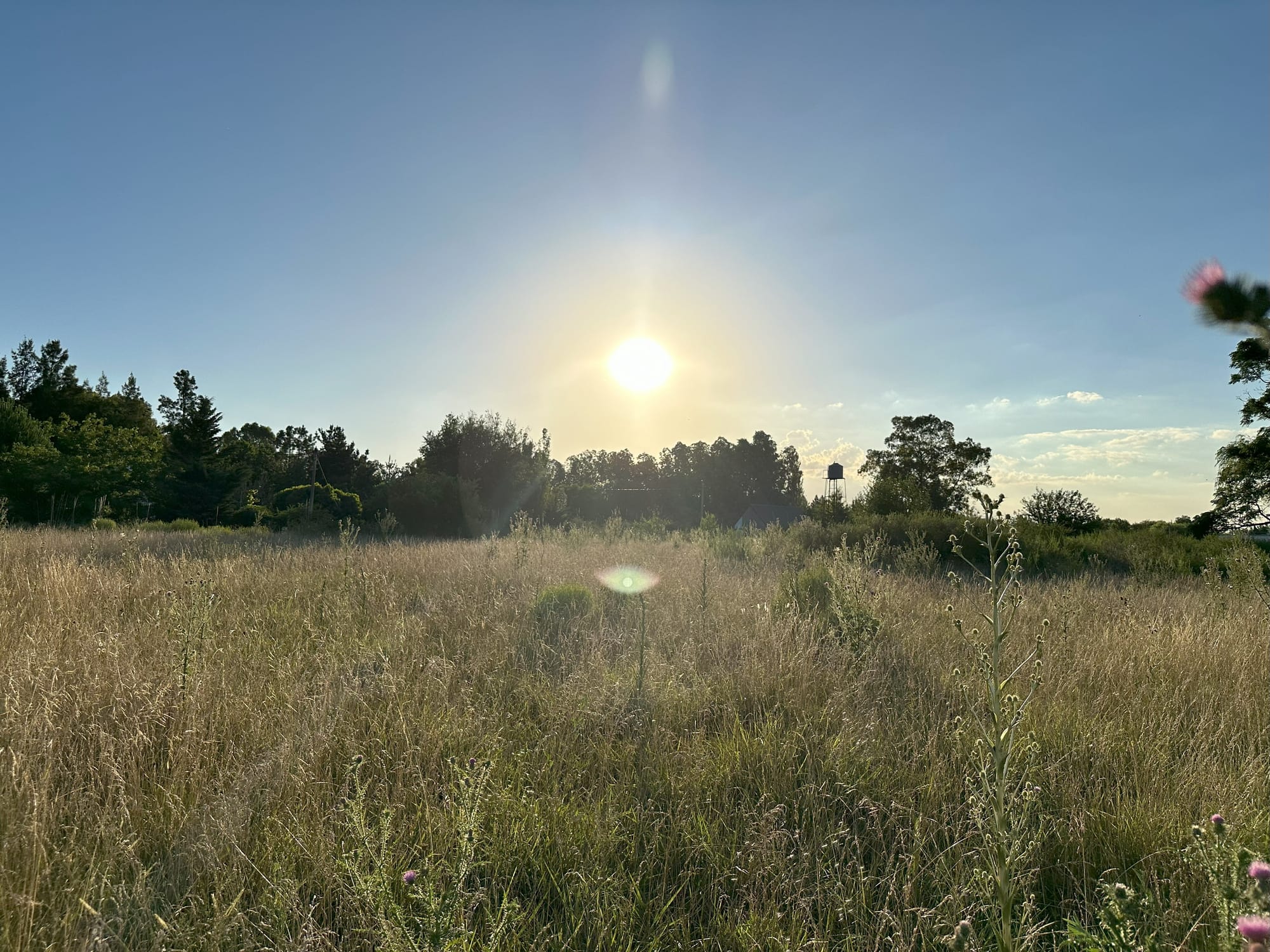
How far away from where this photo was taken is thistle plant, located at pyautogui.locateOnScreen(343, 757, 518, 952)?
132 cm

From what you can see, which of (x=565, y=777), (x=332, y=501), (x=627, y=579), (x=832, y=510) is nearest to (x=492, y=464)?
(x=332, y=501)

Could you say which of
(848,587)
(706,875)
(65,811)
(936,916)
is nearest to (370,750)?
(65,811)

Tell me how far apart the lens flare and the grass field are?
1742 millimetres

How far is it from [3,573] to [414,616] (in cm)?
442

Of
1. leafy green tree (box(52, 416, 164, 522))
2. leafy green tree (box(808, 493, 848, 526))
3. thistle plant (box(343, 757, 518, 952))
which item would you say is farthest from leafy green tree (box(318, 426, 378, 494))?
thistle plant (box(343, 757, 518, 952))

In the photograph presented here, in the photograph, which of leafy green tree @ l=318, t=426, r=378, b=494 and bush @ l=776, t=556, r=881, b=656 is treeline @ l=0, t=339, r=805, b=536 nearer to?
leafy green tree @ l=318, t=426, r=378, b=494

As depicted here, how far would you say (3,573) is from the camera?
19.1ft

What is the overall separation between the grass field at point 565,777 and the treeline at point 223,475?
32.2 ft

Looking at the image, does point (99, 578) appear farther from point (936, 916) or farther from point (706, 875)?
point (936, 916)

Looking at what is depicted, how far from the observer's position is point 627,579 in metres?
7.48

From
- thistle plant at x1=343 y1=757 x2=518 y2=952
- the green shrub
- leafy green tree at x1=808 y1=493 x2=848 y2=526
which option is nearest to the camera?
thistle plant at x1=343 y1=757 x2=518 y2=952

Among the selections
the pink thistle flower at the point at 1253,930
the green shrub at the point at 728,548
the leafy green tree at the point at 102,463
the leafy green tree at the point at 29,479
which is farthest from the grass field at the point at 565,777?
the leafy green tree at the point at 102,463

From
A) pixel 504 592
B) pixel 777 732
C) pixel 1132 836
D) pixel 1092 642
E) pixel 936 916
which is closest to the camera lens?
pixel 936 916

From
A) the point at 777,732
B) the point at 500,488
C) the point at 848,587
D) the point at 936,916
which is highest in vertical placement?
the point at 500,488
